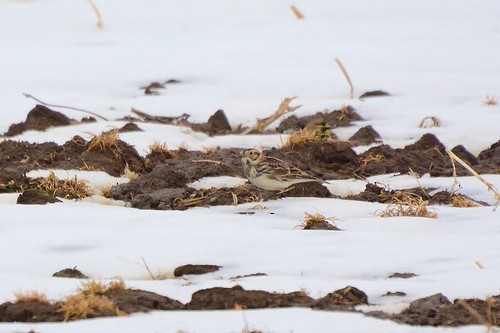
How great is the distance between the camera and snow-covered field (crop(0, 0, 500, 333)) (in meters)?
6.25

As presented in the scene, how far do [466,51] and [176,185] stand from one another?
5669 mm

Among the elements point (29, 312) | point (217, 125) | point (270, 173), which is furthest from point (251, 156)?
point (29, 312)

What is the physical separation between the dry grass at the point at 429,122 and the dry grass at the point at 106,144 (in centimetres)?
302

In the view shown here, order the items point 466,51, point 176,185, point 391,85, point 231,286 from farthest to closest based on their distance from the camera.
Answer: point 466,51
point 391,85
point 176,185
point 231,286

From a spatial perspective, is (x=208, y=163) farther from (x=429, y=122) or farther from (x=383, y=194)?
(x=429, y=122)

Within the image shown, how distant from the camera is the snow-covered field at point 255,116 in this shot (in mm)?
6254

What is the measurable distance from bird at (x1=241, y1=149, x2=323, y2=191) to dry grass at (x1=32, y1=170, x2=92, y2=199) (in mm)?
1277

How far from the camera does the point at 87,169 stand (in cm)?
927

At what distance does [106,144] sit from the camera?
9594 mm

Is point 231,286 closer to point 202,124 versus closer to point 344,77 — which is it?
point 202,124

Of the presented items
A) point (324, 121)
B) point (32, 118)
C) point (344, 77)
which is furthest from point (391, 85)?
point (32, 118)

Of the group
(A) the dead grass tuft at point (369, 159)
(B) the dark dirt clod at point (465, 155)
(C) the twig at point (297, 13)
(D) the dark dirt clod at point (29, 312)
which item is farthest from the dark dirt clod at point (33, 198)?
(C) the twig at point (297, 13)

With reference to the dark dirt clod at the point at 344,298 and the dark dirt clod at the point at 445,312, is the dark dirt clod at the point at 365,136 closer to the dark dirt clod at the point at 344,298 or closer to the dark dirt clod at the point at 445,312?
the dark dirt clod at the point at 344,298

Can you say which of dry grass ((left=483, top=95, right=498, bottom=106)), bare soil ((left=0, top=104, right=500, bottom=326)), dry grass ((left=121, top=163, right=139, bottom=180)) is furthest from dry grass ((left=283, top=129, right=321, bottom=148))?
dry grass ((left=483, top=95, right=498, bottom=106))
